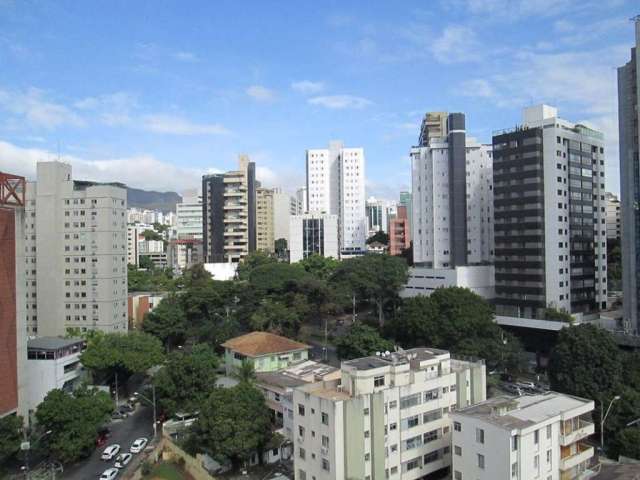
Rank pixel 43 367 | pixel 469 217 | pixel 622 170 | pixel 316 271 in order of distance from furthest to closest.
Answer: pixel 316 271
pixel 469 217
pixel 622 170
pixel 43 367

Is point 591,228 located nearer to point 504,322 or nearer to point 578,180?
point 578,180

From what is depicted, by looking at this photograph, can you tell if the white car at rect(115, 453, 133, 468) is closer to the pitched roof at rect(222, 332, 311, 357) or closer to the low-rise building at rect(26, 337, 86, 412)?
the low-rise building at rect(26, 337, 86, 412)

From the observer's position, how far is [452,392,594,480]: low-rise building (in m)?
21.6

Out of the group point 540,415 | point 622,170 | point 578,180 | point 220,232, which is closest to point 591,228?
point 578,180

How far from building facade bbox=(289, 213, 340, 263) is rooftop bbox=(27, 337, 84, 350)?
63282 millimetres

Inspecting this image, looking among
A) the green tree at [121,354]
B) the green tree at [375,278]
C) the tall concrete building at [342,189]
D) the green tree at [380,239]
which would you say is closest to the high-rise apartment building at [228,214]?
the tall concrete building at [342,189]

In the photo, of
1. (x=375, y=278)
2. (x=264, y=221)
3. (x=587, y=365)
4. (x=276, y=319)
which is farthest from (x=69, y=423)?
(x=264, y=221)

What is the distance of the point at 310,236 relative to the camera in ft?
338

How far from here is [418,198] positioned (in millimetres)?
66938

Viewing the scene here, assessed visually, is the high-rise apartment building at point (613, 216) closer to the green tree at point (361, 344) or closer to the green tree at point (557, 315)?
the green tree at point (557, 315)

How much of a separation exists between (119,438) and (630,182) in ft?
137

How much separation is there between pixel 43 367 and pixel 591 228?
160 ft

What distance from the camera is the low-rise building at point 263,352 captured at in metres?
39.7

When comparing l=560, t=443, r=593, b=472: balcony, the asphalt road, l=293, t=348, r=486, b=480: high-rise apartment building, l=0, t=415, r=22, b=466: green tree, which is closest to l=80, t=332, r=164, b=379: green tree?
the asphalt road
